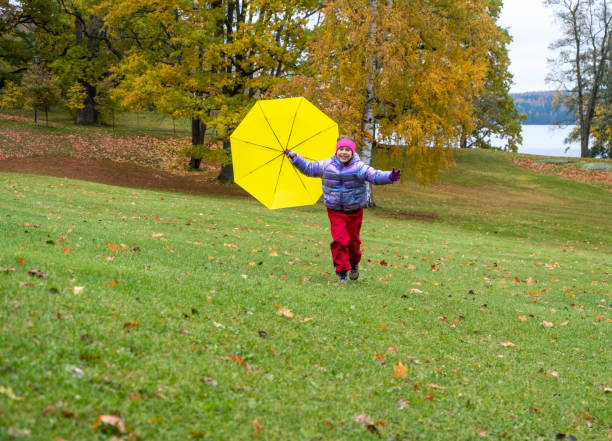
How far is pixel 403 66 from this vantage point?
21.8 metres

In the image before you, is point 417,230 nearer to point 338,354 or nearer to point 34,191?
point 34,191

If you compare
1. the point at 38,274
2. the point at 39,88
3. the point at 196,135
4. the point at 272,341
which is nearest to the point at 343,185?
the point at 272,341

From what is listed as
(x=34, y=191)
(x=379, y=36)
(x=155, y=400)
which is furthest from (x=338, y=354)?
(x=379, y=36)

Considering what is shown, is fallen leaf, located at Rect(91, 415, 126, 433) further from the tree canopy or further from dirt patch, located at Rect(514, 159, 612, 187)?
dirt patch, located at Rect(514, 159, 612, 187)

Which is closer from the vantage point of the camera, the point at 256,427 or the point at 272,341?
the point at 256,427

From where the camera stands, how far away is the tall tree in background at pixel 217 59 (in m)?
25.0

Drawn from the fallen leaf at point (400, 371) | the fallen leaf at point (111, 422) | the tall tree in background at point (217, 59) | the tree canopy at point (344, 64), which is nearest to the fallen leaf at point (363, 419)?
the fallen leaf at point (400, 371)

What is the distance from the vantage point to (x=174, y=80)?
26.7 metres

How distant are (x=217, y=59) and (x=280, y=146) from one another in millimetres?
17655

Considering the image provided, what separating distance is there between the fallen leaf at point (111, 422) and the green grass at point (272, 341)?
0.20ft

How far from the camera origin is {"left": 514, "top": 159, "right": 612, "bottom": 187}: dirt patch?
42.3 metres

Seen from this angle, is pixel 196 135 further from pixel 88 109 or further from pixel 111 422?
pixel 111 422

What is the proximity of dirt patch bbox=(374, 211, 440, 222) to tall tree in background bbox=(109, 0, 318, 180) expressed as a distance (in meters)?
7.43

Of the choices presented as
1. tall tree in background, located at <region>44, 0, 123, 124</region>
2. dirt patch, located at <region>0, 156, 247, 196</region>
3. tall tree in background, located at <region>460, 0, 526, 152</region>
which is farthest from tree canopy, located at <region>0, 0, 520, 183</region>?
tall tree in background, located at <region>460, 0, 526, 152</region>
